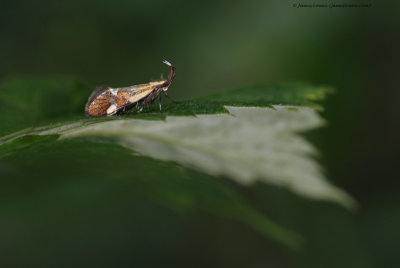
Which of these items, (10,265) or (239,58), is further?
(239,58)

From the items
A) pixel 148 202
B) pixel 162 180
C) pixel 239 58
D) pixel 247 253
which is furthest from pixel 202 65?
pixel 162 180

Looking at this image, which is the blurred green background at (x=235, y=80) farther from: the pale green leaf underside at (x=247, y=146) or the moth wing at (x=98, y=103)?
the moth wing at (x=98, y=103)

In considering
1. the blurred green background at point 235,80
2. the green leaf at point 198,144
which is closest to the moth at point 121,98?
the green leaf at point 198,144

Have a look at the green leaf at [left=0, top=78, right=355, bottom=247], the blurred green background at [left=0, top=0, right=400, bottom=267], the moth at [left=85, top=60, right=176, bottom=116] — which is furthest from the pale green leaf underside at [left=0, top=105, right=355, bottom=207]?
the blurred green background at [left=0, top=0, right=400, bottom=267]

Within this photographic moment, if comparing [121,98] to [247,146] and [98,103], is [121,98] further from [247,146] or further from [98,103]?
[247,146]

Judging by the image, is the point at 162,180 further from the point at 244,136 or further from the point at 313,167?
the point at 313,167
